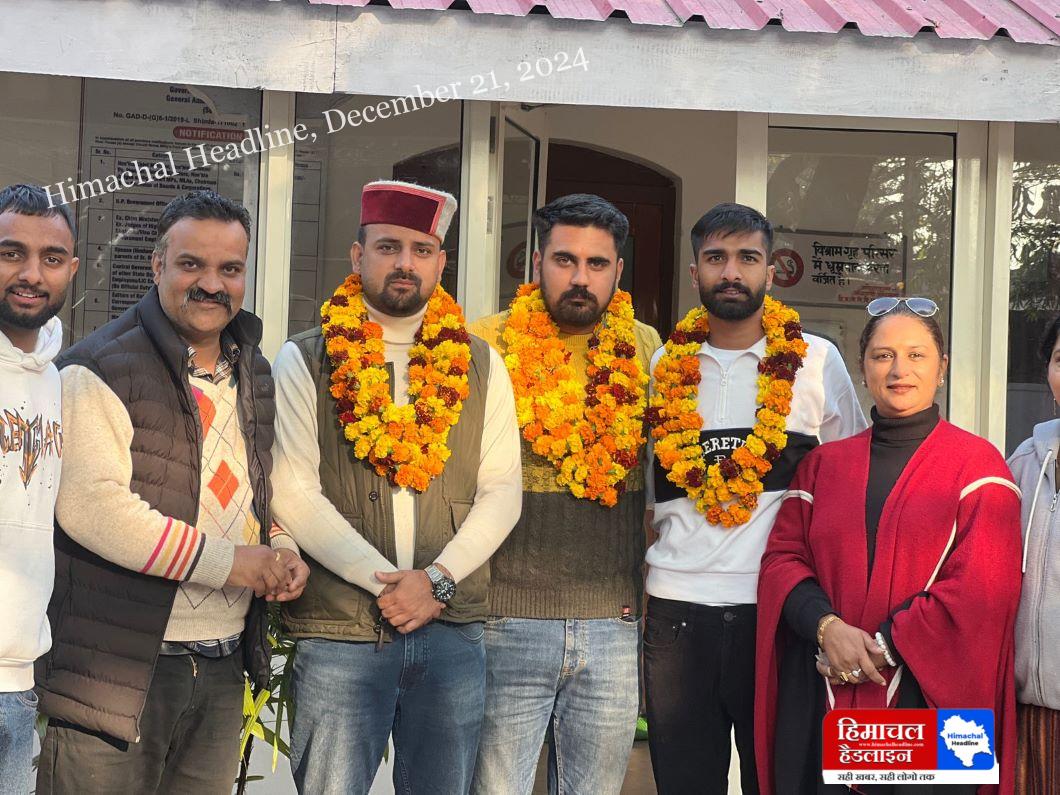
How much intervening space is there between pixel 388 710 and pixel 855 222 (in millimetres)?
3509

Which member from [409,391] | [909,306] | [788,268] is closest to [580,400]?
[409,391]

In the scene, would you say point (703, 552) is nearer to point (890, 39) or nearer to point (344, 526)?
point (344, 526)

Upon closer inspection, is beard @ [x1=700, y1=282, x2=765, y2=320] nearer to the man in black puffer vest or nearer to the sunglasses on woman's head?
the sunglasses on woman's head

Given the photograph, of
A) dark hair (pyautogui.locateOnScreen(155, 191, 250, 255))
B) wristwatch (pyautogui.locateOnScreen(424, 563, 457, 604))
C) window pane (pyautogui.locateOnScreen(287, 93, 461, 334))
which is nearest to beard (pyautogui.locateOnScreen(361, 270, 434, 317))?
dark hair (pyautogui.locateOnScreen(155, 191, 250, 255))

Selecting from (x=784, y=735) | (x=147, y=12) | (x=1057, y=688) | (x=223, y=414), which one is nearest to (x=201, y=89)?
(x=147, y=12)

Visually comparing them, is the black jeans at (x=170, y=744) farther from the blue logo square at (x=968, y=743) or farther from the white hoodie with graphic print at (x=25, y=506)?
the blue logo square at (x=968, y=743)

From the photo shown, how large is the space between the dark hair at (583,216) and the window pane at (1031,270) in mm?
2455

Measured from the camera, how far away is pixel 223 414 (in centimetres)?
362

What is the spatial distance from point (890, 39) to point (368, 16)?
80.1 inches

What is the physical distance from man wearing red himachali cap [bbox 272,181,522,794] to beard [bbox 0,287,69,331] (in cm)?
88

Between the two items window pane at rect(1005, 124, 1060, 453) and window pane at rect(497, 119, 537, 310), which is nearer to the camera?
window pane at rect(1005, 124, 1060, 453)

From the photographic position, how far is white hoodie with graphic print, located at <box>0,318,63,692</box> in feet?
9.49

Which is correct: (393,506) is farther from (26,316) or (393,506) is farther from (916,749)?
(916,749)

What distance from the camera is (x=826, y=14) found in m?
4.91
